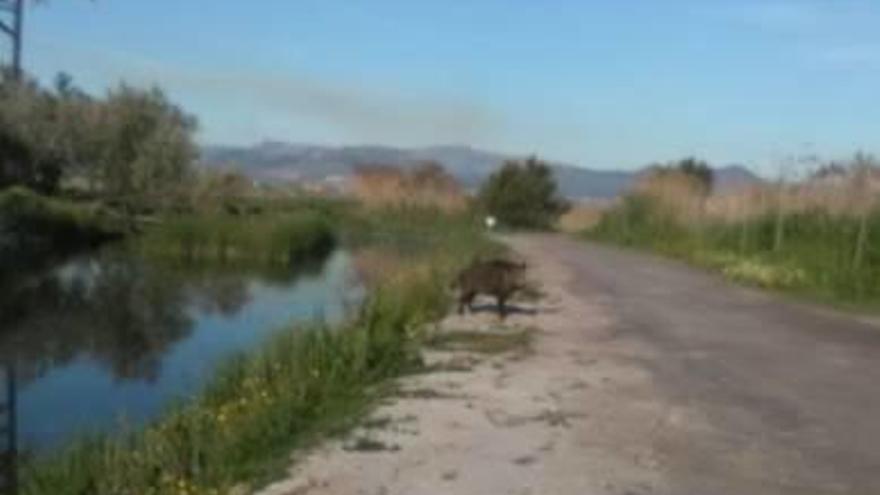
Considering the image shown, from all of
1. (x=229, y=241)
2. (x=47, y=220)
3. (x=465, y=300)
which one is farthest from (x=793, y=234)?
(x=47, y=220)

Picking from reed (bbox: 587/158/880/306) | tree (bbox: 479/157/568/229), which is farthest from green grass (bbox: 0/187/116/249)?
tree (bbox: 479/157/568/229)

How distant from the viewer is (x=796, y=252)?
35531 millimetres

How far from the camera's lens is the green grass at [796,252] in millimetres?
30375

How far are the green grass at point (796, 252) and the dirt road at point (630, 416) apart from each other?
5.47 meters

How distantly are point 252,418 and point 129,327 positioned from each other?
1762cm

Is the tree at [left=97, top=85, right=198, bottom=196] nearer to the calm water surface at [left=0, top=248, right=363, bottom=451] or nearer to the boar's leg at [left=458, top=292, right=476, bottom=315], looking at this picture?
the calm water surface at [left=0, top=248, right=363, bottom=451]

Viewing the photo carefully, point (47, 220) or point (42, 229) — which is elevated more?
point (47, 220)

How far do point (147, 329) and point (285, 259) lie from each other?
21.5 meters

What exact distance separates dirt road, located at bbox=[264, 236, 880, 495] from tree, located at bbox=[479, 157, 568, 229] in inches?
2275

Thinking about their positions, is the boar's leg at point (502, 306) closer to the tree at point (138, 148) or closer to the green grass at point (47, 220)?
the green grass at point (47, 220)

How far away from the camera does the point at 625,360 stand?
1900 centimetres

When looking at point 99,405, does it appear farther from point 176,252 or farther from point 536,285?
point 176,252

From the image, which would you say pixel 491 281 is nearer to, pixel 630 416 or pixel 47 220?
pixel 630 416

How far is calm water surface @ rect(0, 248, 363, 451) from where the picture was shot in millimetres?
19608
